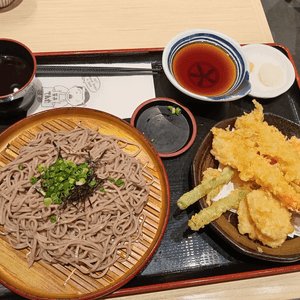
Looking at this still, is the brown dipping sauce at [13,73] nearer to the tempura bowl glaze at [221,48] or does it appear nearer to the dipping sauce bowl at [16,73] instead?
the dipping sauce bowl at [16,73]

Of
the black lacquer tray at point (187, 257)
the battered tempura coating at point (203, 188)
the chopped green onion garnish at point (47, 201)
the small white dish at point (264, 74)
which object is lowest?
the black lacquer tray at point (187, 257)

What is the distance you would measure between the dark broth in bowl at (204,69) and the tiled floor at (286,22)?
234 centimetres

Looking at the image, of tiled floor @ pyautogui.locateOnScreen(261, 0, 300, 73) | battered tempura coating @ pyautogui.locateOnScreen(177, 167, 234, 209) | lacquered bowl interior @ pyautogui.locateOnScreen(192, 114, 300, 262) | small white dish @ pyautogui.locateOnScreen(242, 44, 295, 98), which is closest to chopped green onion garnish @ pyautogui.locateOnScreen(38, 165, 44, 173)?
battered tempura coating @ pyautogui.locateOnScreen(177, 167, 234, 209)

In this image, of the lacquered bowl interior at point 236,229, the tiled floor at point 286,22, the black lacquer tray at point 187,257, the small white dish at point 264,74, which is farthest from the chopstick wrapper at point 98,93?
the tiled floor at point 286,22

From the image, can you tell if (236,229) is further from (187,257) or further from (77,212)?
(77,212)

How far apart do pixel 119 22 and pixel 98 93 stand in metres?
1.03

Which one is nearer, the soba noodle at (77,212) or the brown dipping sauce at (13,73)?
the soba noodle at (77,212)

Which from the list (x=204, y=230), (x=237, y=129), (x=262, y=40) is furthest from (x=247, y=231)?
(x=262, y=40)

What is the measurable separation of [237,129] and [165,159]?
2.24 feet

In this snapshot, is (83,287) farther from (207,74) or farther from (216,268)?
(207,74)

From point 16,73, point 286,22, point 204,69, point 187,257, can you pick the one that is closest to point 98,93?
point 16,73

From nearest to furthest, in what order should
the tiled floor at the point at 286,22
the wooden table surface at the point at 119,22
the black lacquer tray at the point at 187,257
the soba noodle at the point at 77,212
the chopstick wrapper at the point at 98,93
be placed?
the soba noodle at the point at 77,212, the black lacquer tray at the point at 187,257, the chopstick wrapper at the point at 98,93, the wooden table surface at the point at 119,22, the tiled floor at the point at 286,22

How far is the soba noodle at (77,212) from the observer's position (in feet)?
6.18

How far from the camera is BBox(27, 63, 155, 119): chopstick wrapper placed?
2547 mm
